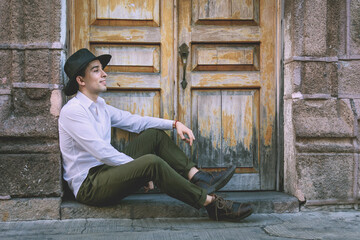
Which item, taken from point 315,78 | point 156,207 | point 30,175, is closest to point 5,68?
point 30,175

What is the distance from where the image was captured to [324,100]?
11.2ft

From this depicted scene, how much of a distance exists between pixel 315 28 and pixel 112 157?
2.01 metres

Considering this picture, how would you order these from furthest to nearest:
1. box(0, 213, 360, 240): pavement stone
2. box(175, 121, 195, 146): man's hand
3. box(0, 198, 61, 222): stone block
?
1. box(175, 121, 195, 146): man's hand
2. box(0, 198, 61, 222): stone block
3. box(0, 213, 360, 240): pavement stone

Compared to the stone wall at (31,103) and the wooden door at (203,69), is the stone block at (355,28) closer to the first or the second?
the wooden door at (203,69)

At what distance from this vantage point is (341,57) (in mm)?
3439

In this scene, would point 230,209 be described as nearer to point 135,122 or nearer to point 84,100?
point 135,122

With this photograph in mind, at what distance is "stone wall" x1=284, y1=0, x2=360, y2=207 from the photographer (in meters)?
3.37

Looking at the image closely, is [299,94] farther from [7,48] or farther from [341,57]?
[7,48]

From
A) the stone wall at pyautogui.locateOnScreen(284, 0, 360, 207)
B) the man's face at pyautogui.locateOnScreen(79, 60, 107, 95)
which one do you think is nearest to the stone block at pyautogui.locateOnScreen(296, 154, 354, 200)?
the stone wall at pyautogui.locateOnScreen(284, 0, 360, 207)

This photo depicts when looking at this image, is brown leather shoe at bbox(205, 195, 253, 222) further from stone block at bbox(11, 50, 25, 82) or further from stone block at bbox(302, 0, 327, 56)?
stone block at bbox(11, 50, 25, 82)

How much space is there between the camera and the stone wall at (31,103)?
10.3ft

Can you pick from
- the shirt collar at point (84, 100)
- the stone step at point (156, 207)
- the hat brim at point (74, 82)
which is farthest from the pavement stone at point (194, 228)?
the hat brim at point (74, 82)

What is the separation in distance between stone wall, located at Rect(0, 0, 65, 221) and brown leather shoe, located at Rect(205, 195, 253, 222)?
1.24 m

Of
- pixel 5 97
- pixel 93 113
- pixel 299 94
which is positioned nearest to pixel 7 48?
pixel 5 97
